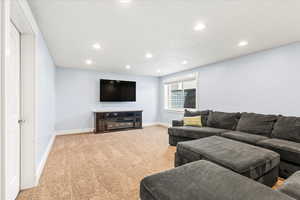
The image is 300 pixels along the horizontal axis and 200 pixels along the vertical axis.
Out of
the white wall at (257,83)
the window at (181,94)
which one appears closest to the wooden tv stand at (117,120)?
the window at (181,94)

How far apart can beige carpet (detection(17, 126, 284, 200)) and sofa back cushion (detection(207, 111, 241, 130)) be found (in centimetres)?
134

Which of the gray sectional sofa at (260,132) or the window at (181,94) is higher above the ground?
the window at (181,94)

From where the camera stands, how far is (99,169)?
2.29m

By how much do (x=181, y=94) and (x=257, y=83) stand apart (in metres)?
2.65

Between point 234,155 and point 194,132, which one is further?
point 194,132

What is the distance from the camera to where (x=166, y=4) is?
162 cm

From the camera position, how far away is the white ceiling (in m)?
1.65

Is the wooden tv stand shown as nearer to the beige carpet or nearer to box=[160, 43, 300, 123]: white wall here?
the beige carpet

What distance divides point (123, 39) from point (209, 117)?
299 cm

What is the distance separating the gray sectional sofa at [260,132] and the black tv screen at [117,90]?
260 cm

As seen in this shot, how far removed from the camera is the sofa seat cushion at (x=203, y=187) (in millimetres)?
938

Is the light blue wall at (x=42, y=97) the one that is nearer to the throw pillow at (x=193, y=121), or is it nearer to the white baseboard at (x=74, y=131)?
the white baseboard at (x=74, y=131)

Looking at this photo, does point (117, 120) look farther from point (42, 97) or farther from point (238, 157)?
point (238, 157)

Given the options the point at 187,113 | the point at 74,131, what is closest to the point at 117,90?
the point at 74,131
